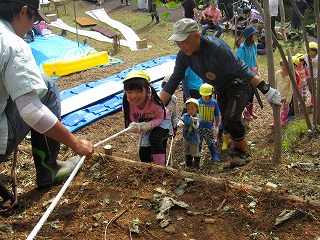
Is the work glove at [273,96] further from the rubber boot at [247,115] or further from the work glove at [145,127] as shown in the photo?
the rubber boot at [247,115]

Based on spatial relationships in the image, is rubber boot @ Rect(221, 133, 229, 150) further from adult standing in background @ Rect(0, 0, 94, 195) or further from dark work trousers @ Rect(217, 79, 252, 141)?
adult standing in background @ Rect(0, 0, 94, 195)

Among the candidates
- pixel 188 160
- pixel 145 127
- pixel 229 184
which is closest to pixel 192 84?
pixel 188 160

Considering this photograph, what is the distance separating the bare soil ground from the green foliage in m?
1.07

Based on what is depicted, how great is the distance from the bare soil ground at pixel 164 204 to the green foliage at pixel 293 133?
3.51ft

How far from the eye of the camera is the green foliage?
5336 millimetres

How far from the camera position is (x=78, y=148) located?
2.99 m

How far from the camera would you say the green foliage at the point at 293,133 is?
5336mm

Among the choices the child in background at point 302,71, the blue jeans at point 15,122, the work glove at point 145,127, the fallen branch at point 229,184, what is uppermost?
the blue jeans at point 15,122

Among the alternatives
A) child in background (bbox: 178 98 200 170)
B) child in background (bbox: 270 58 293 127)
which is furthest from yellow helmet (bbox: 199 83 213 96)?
child in background (bbox: 270 58 293 127)

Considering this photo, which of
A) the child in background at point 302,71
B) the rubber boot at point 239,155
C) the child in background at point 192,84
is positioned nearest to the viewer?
the rubber boot at point 239,155

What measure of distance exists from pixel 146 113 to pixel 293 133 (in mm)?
2564

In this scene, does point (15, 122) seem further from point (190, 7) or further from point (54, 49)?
point (190, 7)

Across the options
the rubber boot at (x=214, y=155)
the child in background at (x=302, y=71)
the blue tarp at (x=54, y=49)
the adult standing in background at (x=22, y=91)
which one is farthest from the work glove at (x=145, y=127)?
the blue tarp at (x=54, y=49)

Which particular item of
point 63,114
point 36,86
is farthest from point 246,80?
point 63,114
